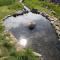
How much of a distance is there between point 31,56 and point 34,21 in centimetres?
1990

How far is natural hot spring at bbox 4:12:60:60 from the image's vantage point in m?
31.1

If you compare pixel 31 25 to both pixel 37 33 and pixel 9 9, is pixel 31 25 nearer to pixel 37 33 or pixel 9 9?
pixel 37 33

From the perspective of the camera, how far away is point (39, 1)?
5859 cm

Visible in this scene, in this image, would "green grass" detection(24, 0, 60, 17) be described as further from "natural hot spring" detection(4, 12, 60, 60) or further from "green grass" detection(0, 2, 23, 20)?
"green grass" detection(0, 2, 23, 20)

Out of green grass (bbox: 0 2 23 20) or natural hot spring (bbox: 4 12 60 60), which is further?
green grass (bbox: 0 2 23 20)

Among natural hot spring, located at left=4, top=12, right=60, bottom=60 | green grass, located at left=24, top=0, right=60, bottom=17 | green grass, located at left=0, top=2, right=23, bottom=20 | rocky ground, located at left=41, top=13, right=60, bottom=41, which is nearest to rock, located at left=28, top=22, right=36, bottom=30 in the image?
natural hot spring, located at left=4, top=12, right=60, bottom=60

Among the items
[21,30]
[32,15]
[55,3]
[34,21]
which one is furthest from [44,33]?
[55,3]

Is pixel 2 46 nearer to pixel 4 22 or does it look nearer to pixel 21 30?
pixel 21 30

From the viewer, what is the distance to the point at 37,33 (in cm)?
3766

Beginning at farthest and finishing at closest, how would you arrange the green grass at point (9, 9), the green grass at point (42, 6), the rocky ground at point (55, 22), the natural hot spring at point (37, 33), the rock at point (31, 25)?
1. the green grass at point (42, 6)
2. the green grass at point (9, 9)
3. the rock at point (31, 25)
4. the rocky ground at point (55, 22)
5. the natural hot spring at point (37, 33)

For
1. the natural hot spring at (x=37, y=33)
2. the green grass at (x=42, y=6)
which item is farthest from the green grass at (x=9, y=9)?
the green grass at (x=42, y=6)

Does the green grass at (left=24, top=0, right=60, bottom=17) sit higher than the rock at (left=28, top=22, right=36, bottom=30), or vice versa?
the rock at (left=28, top=22, right=36, bottom=30)

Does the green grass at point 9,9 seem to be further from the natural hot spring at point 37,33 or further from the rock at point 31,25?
the rock at point 31,25

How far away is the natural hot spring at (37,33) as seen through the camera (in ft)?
102
